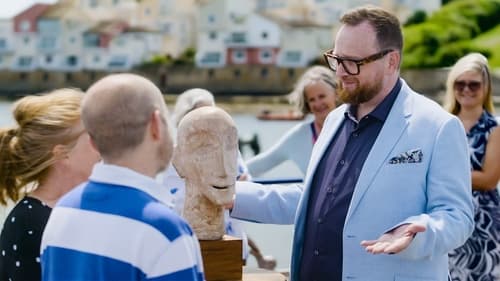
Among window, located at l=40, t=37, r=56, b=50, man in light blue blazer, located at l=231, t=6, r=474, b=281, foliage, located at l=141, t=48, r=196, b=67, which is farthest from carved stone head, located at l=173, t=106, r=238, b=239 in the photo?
window, located at l=40, t=37, r=56, b=50

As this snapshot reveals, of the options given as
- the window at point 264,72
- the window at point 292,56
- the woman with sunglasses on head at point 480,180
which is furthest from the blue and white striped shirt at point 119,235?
the window at point 292,56

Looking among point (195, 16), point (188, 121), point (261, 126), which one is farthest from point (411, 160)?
point (195, 16)

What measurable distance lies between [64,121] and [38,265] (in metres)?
0.39

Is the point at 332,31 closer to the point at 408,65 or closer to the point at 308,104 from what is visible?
the point at 408,65

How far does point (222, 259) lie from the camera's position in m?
3.09

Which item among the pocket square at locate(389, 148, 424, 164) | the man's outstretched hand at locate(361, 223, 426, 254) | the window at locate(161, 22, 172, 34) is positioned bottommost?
the window at locate(161, 22, 172, 34)

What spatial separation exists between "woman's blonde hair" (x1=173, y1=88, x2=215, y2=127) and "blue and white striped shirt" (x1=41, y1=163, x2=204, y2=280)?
2505mm

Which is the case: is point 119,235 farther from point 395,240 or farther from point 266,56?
point 266,56

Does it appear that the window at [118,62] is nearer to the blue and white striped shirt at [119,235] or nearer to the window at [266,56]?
the window at [266,56]

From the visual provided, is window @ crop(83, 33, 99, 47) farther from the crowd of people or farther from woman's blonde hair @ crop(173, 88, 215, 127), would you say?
the crowd of people

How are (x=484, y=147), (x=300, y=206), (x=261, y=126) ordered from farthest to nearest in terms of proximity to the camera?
(x=261, y=126), (x=484, y=147), (x=300, y=206)

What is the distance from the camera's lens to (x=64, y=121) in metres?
2.70

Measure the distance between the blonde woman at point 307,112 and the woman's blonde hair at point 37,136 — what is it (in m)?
2.31

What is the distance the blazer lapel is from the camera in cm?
287
